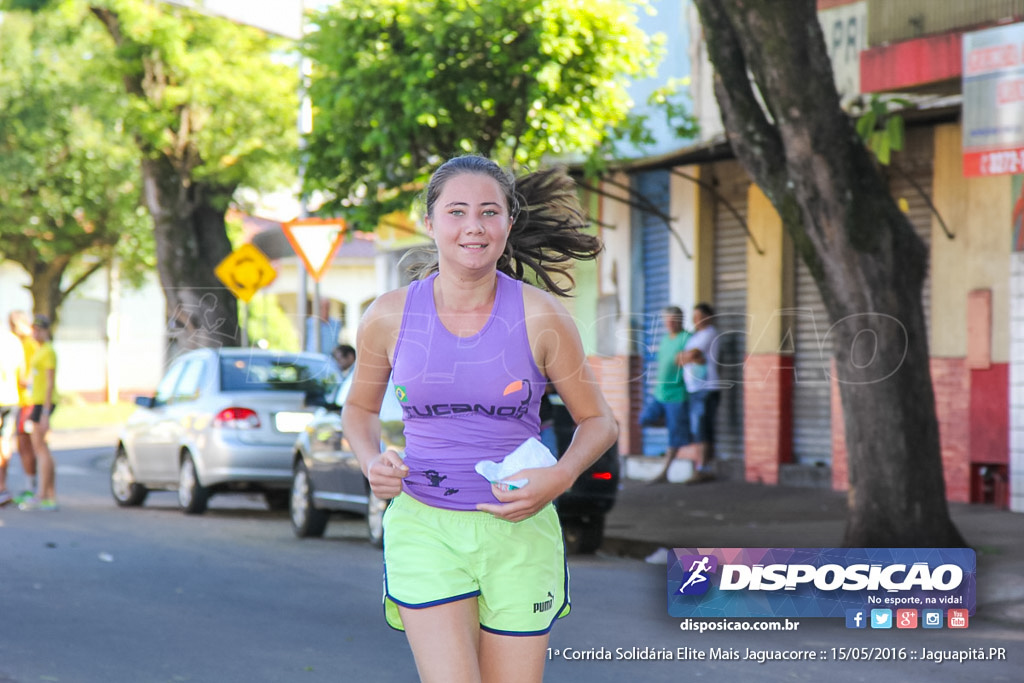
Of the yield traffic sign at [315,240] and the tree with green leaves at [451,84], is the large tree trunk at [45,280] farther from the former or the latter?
the tree with green leaves at [451,84]

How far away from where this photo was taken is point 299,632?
784 centimetres

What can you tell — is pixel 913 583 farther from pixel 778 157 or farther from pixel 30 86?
pixel 30 86

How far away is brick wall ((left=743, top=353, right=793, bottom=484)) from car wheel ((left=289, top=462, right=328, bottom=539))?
18.0 ft

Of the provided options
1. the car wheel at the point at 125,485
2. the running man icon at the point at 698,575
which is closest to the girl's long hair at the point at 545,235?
the running man icon at the point at 698,575

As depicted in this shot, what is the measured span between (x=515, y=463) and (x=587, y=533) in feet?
25.4

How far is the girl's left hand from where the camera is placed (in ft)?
11.9

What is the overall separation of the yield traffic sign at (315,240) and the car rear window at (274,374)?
2.48m

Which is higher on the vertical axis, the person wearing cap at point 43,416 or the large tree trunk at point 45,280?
the large tree trunk at point 45,280

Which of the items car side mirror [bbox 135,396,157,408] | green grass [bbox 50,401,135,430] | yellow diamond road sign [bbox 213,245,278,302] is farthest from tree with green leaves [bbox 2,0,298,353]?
green grass [bbox 50,401,135,430]

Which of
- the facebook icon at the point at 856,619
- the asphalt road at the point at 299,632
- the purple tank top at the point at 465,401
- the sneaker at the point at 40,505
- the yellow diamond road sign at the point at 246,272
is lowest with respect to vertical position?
the sneaker at the point at 40,505

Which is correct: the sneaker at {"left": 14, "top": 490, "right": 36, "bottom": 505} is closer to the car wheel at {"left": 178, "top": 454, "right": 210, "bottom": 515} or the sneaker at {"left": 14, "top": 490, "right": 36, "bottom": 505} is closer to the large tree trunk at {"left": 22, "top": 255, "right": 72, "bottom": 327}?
the car wheel at {"left": 178, "top": 454, "right": 210, "bottom": 515}

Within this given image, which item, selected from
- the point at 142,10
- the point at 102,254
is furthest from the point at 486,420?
the point at 102,254

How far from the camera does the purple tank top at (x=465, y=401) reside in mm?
3736

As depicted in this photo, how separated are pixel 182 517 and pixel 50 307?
27.8 meters
